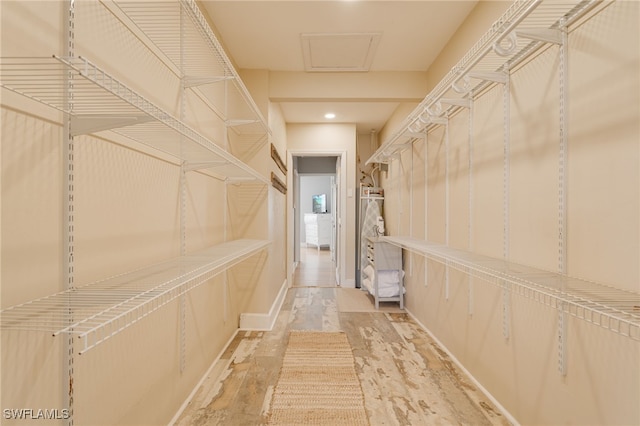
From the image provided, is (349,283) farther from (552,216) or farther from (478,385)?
(552,216)

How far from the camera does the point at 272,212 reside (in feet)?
10.2

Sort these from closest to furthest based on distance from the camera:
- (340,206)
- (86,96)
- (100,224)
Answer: (86,96), (100,224), (340,206)

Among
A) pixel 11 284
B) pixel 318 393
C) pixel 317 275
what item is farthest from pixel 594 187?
pixel 317 275

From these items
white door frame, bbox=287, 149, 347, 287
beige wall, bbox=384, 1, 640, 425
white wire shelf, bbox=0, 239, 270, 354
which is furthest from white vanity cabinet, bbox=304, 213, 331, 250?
white wire shelf, bbox=0, 239, 270, 354

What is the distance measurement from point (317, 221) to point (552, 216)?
7900 millimetres

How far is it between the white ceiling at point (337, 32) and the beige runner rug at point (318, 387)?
218cm

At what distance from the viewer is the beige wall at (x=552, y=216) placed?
40.9 inches

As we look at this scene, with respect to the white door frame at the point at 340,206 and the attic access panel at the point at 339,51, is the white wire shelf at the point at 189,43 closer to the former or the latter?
the attic access panel at the point at 339,51

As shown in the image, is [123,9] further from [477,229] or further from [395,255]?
[395,255]

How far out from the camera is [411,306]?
131 inches

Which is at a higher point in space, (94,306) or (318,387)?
(94,306)

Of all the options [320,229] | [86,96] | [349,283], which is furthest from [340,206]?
[320,229]

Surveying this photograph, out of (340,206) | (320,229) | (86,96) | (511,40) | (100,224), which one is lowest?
(320,229)

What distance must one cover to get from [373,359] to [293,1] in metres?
2.45
